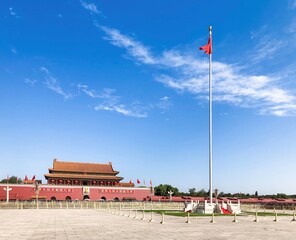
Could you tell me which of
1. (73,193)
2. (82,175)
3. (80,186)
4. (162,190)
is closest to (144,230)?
(73,193)

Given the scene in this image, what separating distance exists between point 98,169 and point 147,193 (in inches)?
508

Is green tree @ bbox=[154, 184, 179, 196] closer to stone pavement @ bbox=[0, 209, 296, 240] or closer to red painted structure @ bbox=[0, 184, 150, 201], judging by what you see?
red painted structure @ bbox=[0, 184, 150, 201]

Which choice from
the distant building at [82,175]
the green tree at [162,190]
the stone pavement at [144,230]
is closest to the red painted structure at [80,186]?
the distant building at [82,175]

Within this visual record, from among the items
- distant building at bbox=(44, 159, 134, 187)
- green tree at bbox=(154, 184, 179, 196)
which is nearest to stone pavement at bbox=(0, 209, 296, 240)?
distant building at bbox=(44, 159, 134, 187)

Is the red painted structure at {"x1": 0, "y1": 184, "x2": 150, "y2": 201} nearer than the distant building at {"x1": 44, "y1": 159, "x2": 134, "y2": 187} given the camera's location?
Yes

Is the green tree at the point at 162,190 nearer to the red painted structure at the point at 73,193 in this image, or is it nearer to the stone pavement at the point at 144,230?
the red painted structure at the point at 73,193

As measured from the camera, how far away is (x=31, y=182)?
7150 cm

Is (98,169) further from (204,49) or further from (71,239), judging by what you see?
(71,239)

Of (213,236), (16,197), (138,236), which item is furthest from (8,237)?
(16,197)

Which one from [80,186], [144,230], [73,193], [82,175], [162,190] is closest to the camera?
[144,230]

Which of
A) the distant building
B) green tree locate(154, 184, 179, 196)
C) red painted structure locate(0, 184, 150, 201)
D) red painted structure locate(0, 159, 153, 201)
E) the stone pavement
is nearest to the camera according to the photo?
the stone pavement

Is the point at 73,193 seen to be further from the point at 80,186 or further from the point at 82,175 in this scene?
the point at 82,175

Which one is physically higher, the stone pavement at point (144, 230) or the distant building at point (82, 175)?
the distant building at point (82, 175)

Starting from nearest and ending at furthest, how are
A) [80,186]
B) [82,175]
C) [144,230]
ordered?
[144,230], [80,186], [82,175]
